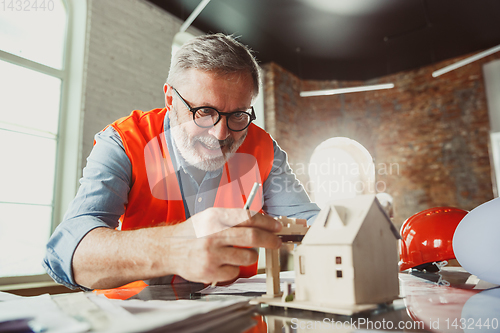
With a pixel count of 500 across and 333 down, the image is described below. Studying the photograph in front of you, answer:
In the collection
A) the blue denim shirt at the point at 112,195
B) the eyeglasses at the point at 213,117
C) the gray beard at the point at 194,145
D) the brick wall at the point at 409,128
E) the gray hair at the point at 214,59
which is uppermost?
the brick wall at the point at 409,128

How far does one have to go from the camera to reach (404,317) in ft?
1.88

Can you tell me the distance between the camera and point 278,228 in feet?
2.29

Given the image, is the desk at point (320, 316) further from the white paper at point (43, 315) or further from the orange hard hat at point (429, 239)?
the orange hard hat at point (429, 239)

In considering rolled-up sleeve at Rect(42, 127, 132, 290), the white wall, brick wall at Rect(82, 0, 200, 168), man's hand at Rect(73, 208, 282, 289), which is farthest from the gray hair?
the white wall

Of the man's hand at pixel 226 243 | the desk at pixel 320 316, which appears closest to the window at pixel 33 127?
the desk at pixel 320 316

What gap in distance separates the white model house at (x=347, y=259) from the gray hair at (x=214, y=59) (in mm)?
751

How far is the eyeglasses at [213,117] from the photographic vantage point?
1232 mm

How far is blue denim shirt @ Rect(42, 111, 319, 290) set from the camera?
88 centimetres

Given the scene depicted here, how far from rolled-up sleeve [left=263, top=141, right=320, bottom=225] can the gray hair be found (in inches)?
15.5

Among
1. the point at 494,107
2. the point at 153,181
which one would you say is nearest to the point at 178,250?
the point at 153,181

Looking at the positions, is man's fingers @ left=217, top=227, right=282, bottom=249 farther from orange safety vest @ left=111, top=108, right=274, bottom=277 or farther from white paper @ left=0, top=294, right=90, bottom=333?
orange safety vest @ left=111, top=108, right=274, bottom=277

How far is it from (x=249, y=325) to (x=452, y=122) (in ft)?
21.9

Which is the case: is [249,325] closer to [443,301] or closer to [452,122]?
[443,301]

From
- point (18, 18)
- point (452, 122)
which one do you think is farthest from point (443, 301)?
point (452, 122)
